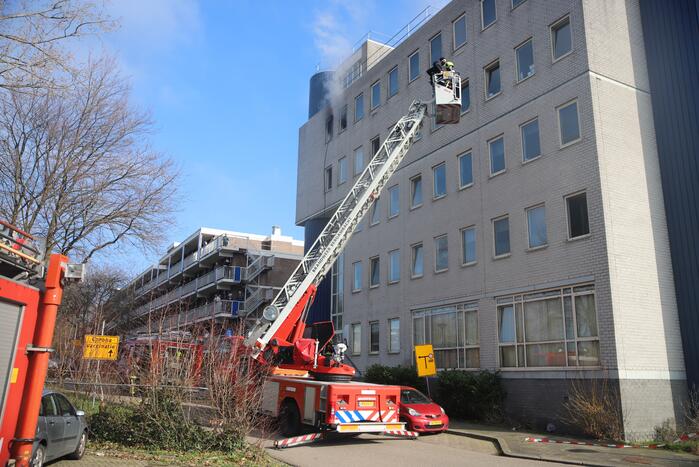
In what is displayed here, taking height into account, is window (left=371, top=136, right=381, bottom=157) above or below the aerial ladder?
above

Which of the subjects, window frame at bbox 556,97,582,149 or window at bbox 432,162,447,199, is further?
window at bbox 432,162,447,199

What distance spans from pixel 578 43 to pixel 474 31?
572 cm

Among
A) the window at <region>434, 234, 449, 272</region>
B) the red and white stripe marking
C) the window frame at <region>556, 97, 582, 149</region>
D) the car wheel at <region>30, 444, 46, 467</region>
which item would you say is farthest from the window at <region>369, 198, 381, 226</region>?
the car wheel at <region>30, 444, 46, 467</region>

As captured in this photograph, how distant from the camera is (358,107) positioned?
31203 millimetres

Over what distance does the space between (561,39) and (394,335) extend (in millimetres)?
13450

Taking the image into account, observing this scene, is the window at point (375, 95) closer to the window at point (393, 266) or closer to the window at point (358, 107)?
the window at point (358, 107)

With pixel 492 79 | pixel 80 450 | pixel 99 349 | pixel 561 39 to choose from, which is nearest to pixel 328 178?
pixel 492 79

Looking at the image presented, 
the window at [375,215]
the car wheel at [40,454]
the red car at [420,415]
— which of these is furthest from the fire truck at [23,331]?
the window at [375,215]

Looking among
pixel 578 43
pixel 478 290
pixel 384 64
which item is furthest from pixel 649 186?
pixel 384 64

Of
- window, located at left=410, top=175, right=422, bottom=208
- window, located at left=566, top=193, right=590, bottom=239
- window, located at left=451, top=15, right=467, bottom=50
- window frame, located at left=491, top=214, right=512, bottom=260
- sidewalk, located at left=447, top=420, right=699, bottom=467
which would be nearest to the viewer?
sidewalk, located at left=447, top=420, right=699, bottom=467

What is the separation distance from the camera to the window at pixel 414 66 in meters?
27.1

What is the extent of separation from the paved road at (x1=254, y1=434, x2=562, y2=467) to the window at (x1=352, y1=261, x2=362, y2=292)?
43.9 feet

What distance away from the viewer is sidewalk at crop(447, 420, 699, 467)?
12.5 m

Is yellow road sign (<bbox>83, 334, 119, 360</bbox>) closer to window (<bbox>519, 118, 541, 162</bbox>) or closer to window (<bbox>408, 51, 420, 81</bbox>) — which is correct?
window (<bbox>519, 118, 541, 162</bbox>)
